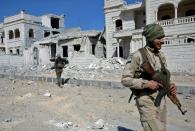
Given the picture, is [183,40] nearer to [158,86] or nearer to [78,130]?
[78,130]

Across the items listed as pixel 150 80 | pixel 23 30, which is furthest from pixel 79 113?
pixel 23 30

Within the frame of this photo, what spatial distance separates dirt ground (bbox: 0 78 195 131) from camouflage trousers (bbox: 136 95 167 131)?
2.87 m

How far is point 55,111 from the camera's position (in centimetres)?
823

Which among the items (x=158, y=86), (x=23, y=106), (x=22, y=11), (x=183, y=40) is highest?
(x=22, y=11)

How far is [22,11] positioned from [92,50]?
1310 centimetres

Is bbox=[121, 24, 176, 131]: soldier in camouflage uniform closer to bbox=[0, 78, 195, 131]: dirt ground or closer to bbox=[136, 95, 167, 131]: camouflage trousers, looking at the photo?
bbox=[136, 95, 167, 131]: camouflage trousers

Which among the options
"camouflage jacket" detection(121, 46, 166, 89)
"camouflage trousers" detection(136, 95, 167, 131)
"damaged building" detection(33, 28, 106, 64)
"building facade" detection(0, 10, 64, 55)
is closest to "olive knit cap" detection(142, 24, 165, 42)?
"camouflage jacket" detection(121, 46, 166, 89)

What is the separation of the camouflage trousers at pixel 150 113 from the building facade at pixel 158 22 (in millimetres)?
12797

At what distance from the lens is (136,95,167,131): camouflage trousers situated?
312cm

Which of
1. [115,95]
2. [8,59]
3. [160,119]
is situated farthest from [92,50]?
[160,119]

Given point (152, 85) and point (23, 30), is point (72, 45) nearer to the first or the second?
point (23, 30)

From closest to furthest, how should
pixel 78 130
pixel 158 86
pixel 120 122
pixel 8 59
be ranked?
1. pixel 158 86
2. pixel 78 130
3. pixel 120 122
4. pixel 8 59

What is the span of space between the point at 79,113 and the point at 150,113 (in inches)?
190

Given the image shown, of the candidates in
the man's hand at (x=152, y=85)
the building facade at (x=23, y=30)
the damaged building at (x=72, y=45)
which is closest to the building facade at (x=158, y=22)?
the damaged building at (x=72, y=45)
